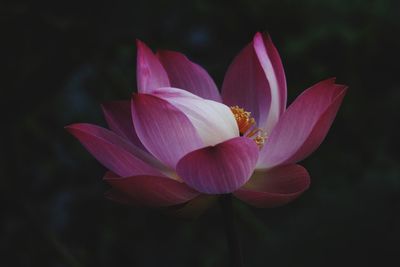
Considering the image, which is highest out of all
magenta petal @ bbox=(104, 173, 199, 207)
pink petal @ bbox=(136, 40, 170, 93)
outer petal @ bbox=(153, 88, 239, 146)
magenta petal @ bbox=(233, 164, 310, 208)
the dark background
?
pink petal @ bbox=(136, 40, 170, 93)

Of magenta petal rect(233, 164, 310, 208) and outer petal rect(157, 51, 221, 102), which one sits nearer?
magenta petal rect(233, 164, 310, 208)

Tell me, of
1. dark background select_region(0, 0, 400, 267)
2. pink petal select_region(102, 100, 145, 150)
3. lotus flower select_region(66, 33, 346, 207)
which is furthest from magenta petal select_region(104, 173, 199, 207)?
dark background select_region(0, 0, 400, 267)

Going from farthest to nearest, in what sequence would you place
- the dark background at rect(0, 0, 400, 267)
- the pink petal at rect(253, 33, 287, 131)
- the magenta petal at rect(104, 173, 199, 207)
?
the dark background at rect(0, 0, 400, 267)
the pink petal at rect(253, 33, 287, 131)
the magenta petal at rect(104, 173, 199, 207)

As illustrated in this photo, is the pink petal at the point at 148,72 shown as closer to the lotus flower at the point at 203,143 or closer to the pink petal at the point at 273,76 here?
the lotus flower at the point at 203,143

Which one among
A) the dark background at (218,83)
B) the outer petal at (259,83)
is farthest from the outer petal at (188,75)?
the dark background at (218,83)

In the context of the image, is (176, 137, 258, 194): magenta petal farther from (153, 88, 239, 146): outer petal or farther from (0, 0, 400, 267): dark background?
(0, 0, 400, 267): dark background

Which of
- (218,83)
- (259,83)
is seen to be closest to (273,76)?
(259,83)

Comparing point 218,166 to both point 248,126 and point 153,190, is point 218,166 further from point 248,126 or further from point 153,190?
point 248,126
